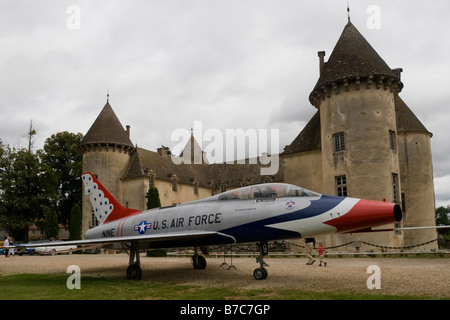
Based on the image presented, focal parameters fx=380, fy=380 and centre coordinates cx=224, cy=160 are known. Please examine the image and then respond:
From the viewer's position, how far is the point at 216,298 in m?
8.77

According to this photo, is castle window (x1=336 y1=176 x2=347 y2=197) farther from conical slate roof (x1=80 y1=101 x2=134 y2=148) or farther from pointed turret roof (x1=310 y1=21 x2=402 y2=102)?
conical slate roof (x1=80 y1=101 x2=134 y2=148)

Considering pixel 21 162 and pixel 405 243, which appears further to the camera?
pixel 21 162

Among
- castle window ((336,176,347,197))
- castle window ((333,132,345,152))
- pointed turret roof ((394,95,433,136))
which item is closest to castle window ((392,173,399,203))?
castle window ((336,176,347,197))

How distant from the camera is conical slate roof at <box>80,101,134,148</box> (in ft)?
142

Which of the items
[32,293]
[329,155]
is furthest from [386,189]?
[32,293]

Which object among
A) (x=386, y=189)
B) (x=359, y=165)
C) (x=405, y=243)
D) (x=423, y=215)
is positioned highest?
(x=359, y=165)

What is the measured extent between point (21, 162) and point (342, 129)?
39.6m

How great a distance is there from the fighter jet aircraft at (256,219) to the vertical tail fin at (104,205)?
3.81 ft

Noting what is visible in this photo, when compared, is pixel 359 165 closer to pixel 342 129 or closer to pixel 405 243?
pixel 342 129

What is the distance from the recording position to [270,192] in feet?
39.4

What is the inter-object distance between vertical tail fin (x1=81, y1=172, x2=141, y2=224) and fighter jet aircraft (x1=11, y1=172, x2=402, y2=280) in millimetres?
1162

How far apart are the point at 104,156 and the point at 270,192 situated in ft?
114

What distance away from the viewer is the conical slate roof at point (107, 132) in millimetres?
43219

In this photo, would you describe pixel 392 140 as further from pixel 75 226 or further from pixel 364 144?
pixel 75 226
